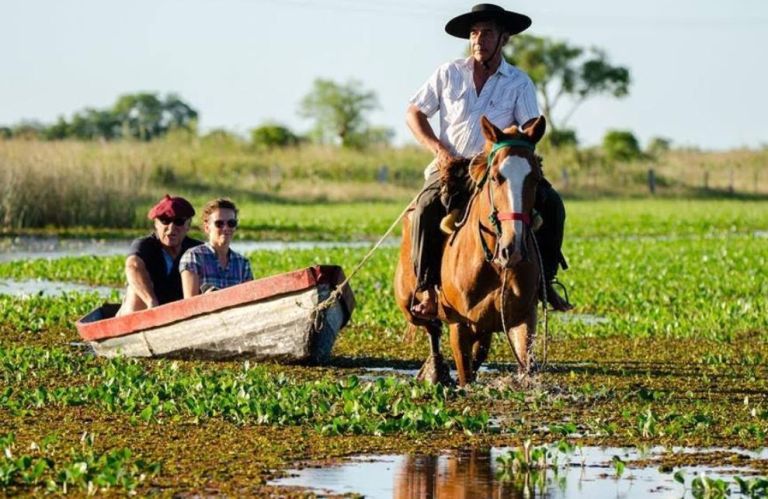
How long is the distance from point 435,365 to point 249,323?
219cm

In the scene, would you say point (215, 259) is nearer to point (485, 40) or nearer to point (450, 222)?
point (450, 222)

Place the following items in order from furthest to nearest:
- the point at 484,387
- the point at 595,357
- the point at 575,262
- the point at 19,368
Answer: the point at 575,262 < the point at 595,357 < the point at 19,368 < the point at 484,387

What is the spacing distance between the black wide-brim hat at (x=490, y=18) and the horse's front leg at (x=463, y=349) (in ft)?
6.79

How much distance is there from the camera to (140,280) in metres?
14.4

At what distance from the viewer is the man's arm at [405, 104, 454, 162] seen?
11562 millimetres

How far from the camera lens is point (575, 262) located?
2717 cm

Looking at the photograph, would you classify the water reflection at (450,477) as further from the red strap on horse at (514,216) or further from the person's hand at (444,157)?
the person's hand at (444,157)

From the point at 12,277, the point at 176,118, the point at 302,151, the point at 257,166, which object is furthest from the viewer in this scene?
the point at 176,118

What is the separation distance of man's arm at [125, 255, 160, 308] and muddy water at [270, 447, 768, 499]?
5444 millimetres

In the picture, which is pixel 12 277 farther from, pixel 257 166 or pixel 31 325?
pixel 257 166

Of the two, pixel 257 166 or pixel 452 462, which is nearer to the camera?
pixel 452 462

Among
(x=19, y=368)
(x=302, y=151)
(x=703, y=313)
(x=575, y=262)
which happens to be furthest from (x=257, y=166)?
(x=19, y=368)

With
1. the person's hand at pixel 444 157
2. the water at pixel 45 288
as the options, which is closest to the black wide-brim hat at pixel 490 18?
the person's hand at pixel 444 157

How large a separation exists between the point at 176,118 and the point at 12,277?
10006 cm
